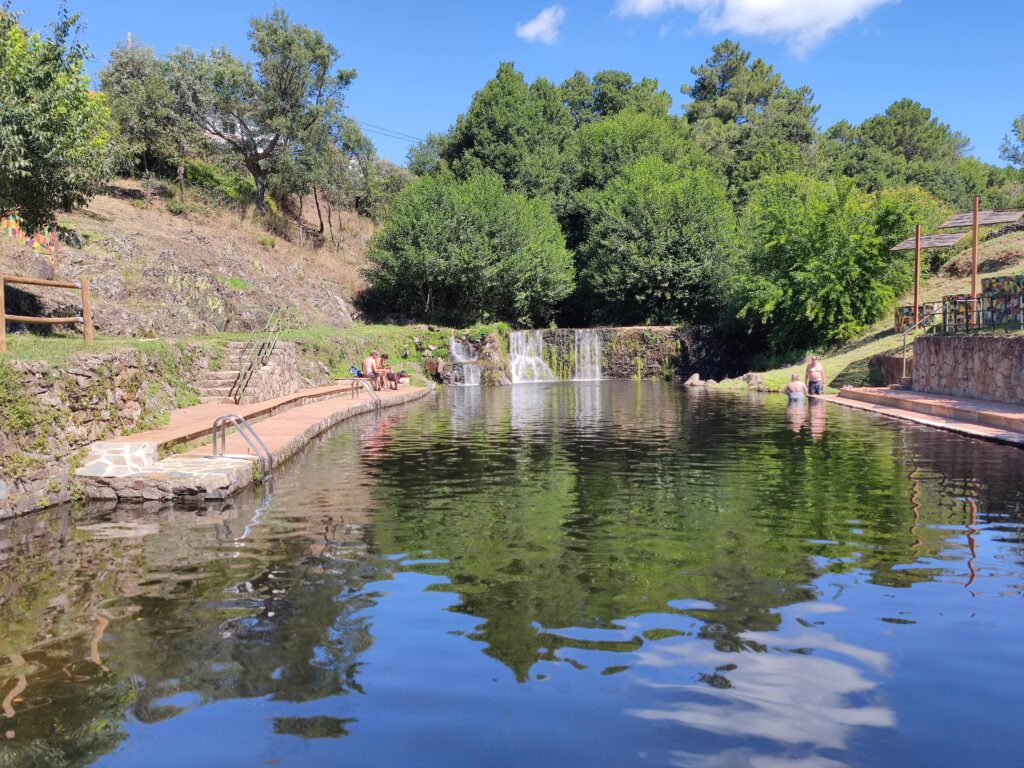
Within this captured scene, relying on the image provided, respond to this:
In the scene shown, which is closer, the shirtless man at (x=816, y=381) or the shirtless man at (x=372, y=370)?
the shirtless man at (x=816, y=381)

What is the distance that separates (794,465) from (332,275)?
130 ft

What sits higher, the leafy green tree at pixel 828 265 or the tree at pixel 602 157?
the tree at pixel 602 157

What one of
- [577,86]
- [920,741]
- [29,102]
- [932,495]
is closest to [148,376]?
[29,102]

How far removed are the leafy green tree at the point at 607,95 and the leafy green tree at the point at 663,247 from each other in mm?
19518

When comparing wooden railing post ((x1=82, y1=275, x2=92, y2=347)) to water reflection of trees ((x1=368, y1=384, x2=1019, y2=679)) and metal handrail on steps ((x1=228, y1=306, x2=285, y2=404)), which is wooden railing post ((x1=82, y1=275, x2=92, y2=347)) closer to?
metal handrail on steps ((x1=228, y1=306, x2=285, y2=404))

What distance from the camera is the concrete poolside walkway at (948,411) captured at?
16.1 m

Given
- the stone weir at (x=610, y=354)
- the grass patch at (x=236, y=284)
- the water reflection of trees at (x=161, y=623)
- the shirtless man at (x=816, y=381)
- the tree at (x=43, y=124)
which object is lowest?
the water reflection of trees at (x=161, y=623)

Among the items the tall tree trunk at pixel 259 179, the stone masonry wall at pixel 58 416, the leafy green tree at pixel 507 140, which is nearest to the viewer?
the stone masonry wall at pixel 58 416

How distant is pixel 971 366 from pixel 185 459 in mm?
20689

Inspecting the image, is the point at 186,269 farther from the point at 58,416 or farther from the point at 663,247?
the point at 663,247

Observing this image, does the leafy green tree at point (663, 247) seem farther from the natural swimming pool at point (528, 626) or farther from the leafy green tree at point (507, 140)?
the natural swimming pool at point (528, 626)

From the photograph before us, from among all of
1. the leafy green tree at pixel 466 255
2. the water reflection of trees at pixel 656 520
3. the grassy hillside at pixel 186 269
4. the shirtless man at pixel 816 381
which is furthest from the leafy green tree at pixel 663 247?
the water reflection of trees at pixel 656 520

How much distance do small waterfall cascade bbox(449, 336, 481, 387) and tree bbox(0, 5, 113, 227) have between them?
19945 mm

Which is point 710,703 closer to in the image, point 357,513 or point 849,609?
point 849,609
